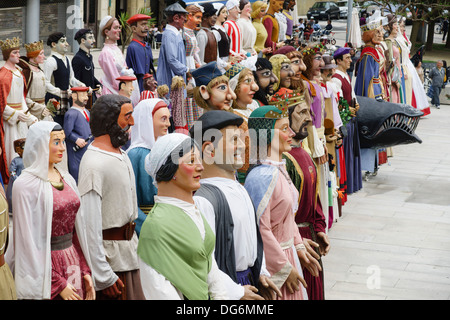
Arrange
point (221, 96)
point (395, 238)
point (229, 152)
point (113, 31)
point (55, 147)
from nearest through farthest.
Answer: point (55, 147), point (229, 152), point (221, 96), point (395, 238), point (113, 31)

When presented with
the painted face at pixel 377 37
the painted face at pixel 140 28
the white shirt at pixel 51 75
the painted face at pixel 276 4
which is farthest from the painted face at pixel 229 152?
the painted face at pixel 276 4

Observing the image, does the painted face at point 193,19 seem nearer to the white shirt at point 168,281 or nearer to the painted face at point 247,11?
the painted face at point 247,11

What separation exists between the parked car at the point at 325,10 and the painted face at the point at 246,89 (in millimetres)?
42721

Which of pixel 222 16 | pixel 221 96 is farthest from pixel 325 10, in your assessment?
pixel 221 96

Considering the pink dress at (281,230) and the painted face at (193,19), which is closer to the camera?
the pink dress at (281,230)

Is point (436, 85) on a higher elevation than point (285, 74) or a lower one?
lower

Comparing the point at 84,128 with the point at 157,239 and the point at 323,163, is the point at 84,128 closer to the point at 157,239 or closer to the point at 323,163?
the point at 323,163

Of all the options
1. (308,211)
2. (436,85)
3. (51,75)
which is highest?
(51,75)

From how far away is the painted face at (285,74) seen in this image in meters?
8.59

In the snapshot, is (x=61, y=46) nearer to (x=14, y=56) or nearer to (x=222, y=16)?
(x=14, y=56)

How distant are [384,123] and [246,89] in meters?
5.55

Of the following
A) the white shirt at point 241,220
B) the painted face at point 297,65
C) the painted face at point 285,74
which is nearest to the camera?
the white shirt at point 241,220

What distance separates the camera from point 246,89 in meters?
7.35

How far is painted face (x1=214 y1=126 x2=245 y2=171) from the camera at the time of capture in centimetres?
538
